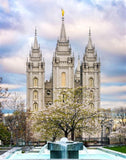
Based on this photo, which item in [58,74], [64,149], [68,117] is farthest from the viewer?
[58,74]

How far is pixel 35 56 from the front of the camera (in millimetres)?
91562

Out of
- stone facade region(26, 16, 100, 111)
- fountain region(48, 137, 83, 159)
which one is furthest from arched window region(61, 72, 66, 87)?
fountain region(48, 137, 83, 159)

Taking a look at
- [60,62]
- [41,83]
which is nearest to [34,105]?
[41,83]

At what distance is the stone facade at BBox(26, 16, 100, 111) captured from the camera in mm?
89188

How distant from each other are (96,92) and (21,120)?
154 ft

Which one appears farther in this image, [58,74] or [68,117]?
[58,74]

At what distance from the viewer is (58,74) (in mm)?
90250

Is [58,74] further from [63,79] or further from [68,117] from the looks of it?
[68,117]

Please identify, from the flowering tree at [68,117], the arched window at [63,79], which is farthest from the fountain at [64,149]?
the arched window at [63,79]

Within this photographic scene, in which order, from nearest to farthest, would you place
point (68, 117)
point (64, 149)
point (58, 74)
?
point (64, 149), point (68, 117), point (58, 74)

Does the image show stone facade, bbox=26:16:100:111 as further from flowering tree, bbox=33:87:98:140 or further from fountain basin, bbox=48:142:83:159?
fountain basin, bbox=48:142:83:159

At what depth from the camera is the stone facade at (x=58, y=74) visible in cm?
8919

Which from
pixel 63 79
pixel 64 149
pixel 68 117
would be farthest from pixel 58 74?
pixel 64 149

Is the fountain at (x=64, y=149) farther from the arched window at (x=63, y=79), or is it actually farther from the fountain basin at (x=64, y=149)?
the arched window at (x=63, y=79)
